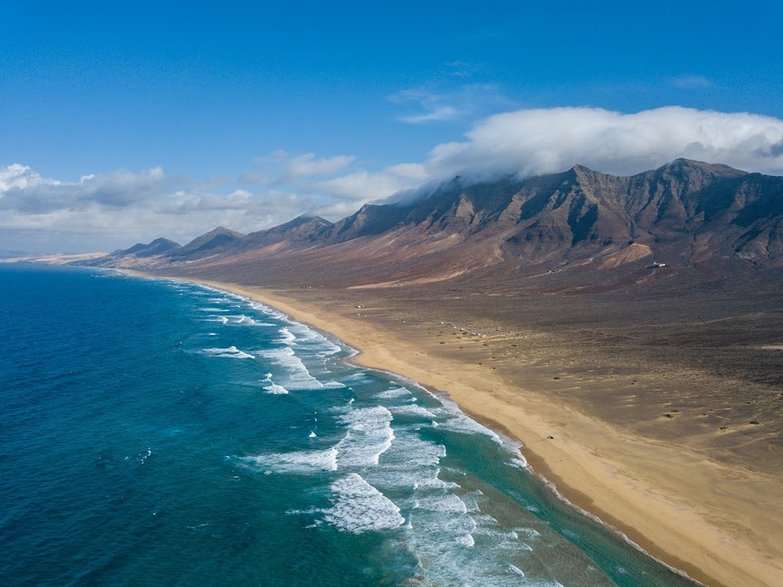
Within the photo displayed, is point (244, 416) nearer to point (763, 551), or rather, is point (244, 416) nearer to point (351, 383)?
point (351, 383)

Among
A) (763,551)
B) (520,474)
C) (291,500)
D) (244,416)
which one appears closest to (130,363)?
(244,416)

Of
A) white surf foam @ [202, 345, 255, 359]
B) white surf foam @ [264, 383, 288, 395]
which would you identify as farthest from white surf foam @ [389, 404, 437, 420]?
white surf foam @ [202, 345, 255, 359]

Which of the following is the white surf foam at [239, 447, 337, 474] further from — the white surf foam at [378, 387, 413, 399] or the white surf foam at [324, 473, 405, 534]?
the white surf foam at [378, 387, 413, 399]

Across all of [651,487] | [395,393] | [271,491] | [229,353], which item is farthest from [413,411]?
[229,353]

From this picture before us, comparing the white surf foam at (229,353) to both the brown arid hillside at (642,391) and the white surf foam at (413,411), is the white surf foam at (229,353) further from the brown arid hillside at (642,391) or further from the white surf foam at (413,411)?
the white surf foam at (413,411)

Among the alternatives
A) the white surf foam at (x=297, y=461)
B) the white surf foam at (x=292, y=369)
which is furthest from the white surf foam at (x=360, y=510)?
the white surf foam at (x=292, y=369)

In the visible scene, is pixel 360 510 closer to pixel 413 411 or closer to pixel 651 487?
pixel 651 487
